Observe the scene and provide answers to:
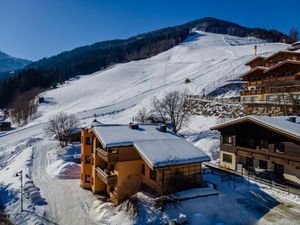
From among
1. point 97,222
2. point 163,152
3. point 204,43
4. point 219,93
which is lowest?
point 97,222

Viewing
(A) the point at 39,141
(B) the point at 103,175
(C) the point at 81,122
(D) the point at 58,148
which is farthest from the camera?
(C) the point at 81,122

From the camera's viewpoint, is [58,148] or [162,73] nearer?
[58,148]

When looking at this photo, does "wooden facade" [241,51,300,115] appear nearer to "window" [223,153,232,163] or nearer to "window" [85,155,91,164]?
"window" [223,153,232,163]

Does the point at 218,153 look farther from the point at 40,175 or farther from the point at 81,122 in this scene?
the point at 81,122

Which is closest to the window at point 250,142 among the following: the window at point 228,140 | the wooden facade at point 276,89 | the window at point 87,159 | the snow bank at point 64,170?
the window at point 228,140

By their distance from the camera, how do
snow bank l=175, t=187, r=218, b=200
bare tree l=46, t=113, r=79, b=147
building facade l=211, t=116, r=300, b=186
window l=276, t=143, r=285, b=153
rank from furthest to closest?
1. bare tree l=46, t=113, r=79, b=147
2. window l=276, t=143, r=285, b=153
3. building facade l=211, t=116, r=300, b=186
4. snow bank l=175, t=187, r=218, b=200

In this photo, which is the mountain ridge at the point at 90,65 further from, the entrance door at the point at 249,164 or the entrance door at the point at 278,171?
the entrance door at the point at 278,171

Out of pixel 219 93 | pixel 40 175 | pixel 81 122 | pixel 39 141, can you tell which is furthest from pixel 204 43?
pixel 40 175

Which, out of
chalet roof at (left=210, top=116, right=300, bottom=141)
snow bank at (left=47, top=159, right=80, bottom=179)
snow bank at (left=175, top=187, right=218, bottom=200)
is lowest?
snow bank at (left=47, top=159, right=80, bottom=179)

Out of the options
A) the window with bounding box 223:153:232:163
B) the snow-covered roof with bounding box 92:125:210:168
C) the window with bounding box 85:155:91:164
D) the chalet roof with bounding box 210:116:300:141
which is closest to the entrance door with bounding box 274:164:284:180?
the chalet roof with bounding box 210:116:300:141
